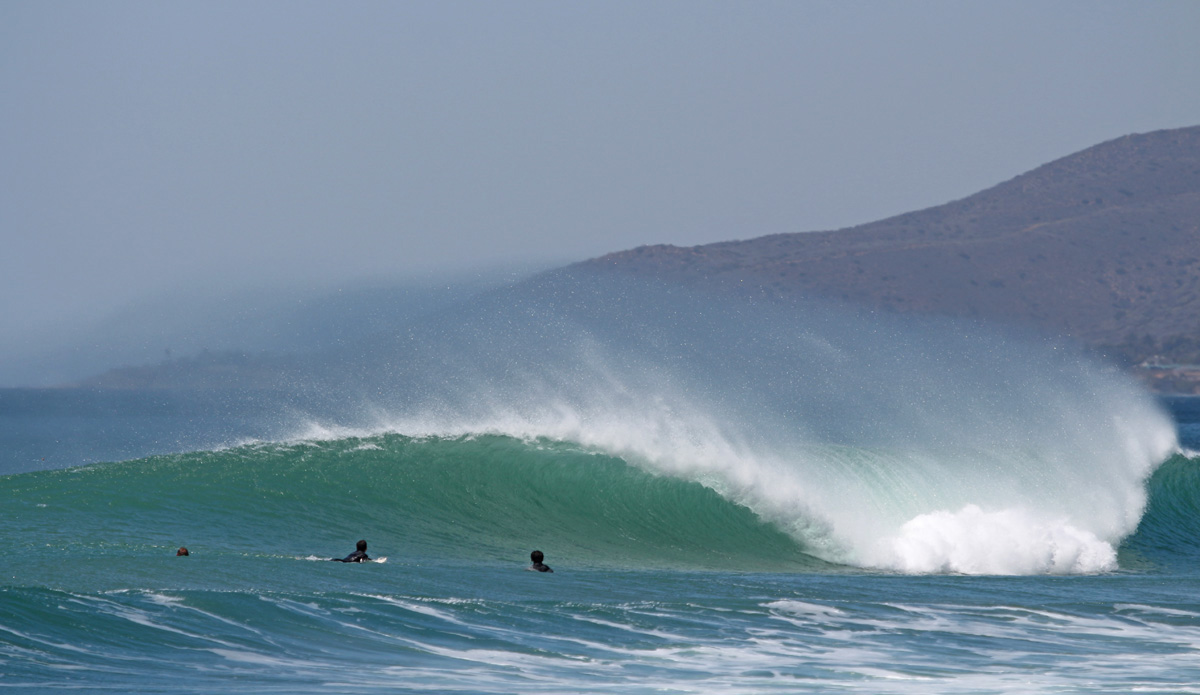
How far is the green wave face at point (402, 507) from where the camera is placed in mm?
16703

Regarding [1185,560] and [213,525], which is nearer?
[213,525]

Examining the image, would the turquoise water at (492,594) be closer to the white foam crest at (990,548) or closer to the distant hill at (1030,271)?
the white foam crest at (990,548)

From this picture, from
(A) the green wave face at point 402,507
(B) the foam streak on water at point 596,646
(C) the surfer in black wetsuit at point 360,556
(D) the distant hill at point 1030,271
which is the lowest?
(B) the foam streak on water at point 596,646

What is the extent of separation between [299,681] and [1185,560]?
610 inches

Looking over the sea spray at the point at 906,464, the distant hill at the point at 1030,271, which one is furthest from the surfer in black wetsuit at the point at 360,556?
the distant hill at the point at 1030,271

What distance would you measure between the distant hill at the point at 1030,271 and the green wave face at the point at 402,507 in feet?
399

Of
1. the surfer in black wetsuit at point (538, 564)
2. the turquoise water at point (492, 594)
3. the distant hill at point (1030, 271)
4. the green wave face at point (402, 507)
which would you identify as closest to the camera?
the turquoise water at point (492, 594)

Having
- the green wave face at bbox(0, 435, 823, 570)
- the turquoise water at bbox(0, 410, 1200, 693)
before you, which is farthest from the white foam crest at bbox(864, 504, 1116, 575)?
the green wave face at bbox(0, 435, 823, 570)

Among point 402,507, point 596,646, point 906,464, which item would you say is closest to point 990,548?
point 906,464

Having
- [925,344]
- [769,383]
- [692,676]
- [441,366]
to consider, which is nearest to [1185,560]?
[692,676]

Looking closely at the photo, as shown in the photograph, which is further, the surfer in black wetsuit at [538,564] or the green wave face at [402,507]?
the green wave face at [402,507]

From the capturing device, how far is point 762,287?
526 feet

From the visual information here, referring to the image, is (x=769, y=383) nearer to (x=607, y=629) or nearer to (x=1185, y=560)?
(x=1185, y=560)

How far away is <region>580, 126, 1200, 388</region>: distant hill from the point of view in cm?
15375
